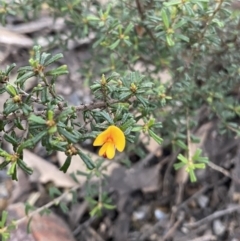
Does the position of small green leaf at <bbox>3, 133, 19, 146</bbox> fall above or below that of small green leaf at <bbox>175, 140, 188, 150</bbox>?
above

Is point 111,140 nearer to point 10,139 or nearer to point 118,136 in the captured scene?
point 118,136

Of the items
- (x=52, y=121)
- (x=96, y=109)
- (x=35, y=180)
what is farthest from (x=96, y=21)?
(x=35, y=180)

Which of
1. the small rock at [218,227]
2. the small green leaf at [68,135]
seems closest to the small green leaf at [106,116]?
the small green leaf at [68,135]

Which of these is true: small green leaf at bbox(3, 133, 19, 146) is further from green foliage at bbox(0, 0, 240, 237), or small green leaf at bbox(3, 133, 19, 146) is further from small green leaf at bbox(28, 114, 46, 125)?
small green leaf at bbox(28, 114, 46, 125)

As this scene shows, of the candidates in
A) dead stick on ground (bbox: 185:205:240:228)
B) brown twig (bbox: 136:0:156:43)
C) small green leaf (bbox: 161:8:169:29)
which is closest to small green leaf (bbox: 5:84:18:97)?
small green leaf (bbox: 161:8:169:29)

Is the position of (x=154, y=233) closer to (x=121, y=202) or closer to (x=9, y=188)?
(x=121, y=202)

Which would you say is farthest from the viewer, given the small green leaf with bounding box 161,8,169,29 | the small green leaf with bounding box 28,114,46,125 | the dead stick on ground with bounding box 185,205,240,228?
the dead stick on ground with bounding box 185,205,240,228

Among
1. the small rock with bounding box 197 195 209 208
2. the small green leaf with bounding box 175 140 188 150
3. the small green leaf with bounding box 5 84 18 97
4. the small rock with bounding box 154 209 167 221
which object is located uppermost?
the small green leaf with bounding box 5 84 18 97

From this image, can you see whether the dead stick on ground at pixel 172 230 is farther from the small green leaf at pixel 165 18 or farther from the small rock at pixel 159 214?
the small green leaf at pixel 165 18

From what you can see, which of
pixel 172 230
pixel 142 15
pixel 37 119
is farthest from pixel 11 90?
pixel 172 230
